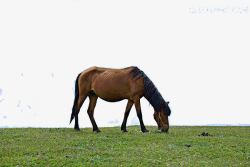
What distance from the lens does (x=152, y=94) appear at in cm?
1989

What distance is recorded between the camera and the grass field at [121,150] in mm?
13430

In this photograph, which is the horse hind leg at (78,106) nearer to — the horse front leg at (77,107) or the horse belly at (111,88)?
the horse front leg at (77,107)

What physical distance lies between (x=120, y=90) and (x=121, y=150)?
5.52 meters

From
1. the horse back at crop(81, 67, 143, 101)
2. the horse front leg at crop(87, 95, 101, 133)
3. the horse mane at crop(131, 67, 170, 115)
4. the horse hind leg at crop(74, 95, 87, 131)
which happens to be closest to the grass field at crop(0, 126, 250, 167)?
the horse mane at crop(131, 67, 170, 115)

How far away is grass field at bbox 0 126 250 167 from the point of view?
44.1 feet

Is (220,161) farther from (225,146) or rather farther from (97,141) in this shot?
(97,141)

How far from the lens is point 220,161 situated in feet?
46.0

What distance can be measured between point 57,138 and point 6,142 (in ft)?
5.74

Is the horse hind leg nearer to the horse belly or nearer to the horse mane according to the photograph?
the horse belly

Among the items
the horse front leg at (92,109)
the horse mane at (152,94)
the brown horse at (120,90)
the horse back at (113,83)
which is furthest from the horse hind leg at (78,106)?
the horse mane at (152,94)

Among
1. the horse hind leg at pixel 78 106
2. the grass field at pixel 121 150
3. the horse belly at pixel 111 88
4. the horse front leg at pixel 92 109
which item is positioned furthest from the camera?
the horse hind leg at pixel 78 106

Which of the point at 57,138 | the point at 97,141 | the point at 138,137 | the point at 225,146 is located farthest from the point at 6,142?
the point at 225,146

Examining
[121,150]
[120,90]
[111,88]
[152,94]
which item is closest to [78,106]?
[111,88]

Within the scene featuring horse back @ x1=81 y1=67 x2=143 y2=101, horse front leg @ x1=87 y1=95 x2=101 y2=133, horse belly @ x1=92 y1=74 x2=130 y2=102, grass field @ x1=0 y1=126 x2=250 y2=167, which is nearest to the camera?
grass field @ x1=0 y1=126 x2=250 y2=167
